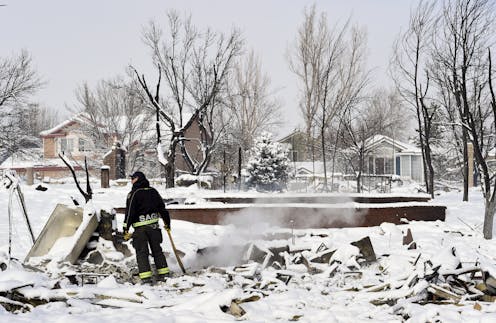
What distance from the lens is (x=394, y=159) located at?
43.8 metres

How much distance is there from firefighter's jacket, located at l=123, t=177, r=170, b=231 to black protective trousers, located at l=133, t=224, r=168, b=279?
0.34 feet

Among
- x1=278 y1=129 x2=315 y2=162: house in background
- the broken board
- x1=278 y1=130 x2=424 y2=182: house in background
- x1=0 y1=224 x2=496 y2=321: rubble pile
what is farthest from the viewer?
x1=278 y1=129 x2=315 y2=162: house in background

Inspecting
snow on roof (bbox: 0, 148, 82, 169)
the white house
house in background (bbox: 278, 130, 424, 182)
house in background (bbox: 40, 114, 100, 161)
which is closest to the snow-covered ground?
snow on roof (bbox: 0, 148, 82, 169)

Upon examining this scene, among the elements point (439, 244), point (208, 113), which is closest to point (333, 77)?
point (208, 113)

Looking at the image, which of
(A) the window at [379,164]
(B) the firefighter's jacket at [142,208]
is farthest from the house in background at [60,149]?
(B) the firefighter's jacket at [142,208]

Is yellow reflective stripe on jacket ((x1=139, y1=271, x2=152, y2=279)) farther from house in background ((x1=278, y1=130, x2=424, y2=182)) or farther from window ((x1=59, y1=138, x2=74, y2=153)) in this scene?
window ((x1=59, y1=138, x2=74, y2=153))

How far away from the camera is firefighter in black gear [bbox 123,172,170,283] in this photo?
816 centimetres

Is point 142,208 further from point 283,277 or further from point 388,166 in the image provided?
point 388,166

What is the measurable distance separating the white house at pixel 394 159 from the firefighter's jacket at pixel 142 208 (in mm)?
34444

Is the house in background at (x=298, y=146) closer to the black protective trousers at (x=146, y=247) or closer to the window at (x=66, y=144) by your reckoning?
the window at (x=66, y=144)

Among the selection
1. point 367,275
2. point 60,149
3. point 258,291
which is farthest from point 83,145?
point 258,291

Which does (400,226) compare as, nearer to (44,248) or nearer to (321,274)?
(321,274)

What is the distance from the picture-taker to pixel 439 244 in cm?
1034

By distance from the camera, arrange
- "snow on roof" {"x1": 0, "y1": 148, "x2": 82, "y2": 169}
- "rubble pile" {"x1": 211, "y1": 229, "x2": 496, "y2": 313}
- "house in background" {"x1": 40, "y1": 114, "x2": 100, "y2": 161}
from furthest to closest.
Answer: "house in background" {"x1": 40, "y1": 114, "x2": 100, "y2": 161}, "snow on roof" {"x1": 0, "y1": 148, "x2": 82, "y2": 169}, "rubble pile" {"x1": 211, "y1": 229, "x2": 496, "y2": 313}
